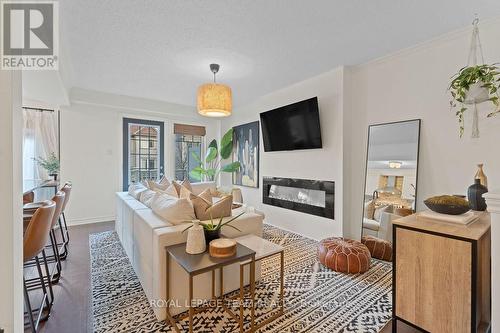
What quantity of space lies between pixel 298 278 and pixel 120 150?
14.2ft

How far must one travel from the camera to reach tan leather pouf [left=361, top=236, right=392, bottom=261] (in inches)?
109

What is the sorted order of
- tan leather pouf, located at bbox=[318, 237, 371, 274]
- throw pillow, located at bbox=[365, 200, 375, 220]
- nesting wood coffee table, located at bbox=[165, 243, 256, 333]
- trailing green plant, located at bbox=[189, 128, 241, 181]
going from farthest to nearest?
1. trailing green plant, located at bbox=[189, 128, 241, 181]
2. throw pillow, located at bbox=[365, 200, 375, 220]
3. tan leather pouf, located at bbox=[318, 237, 371, 274]
4. nesting wood coffee table, located at bbox=[165, 243, 256, 333]

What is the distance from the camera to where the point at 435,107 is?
2523mm

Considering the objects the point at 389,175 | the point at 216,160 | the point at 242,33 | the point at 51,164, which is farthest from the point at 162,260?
the point at 216,160

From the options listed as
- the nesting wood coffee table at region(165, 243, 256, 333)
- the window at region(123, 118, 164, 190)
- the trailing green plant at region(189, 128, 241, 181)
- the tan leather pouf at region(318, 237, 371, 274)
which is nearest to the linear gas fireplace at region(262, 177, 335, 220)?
the tan leather pouf at region(318, 237, 371, 274)

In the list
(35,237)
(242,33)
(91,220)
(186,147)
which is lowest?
(91,220)

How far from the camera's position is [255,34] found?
2.40 metres

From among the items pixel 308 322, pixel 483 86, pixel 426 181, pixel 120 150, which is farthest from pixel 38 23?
pixel 426 181

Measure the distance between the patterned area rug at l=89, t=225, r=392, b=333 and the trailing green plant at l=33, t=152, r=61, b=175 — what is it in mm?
2391

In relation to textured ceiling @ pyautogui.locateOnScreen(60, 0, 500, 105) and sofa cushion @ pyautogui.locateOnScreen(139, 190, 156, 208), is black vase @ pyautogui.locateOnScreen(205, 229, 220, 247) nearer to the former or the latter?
sofa cushion @ pyautogui.locateOnScreen(139, 190, 156, 208)

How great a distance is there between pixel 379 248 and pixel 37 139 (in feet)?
19.8

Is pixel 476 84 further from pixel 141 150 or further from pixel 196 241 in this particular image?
pixel 141 150

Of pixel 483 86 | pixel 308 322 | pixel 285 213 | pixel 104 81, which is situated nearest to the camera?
pixel 308 322

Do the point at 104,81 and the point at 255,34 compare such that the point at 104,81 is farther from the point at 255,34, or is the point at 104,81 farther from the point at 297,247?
the point at 297,247
